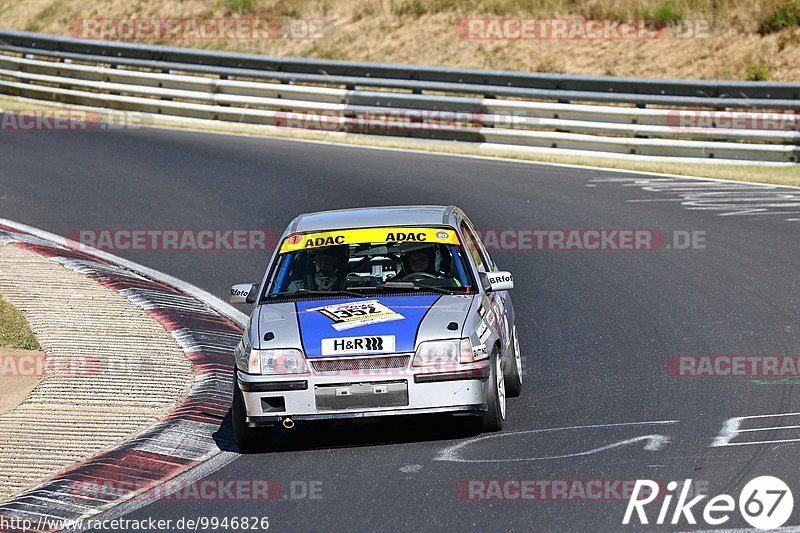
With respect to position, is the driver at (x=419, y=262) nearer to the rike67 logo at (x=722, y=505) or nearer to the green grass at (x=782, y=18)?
the rike67 logo at (x=722, y=505)

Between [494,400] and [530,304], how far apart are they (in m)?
4.26

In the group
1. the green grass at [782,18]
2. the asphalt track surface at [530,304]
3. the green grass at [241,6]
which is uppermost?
the green grass at [241,6]

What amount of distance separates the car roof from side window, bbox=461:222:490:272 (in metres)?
0.12

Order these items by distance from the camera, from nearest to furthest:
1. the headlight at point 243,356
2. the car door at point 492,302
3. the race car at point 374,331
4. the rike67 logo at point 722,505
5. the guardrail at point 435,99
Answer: the rike67 logo at point 722,505, the race car at point 374,331, the headlight at point 243,356, the car door at point 492,302, the guardrail at point 435,99

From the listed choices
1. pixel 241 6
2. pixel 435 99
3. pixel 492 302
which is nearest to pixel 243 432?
pixel 492 302

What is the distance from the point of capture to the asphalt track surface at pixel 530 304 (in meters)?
7.25

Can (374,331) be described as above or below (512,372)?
above

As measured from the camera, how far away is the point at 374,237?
9.48 m

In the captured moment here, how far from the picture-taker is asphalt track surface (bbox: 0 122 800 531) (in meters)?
7.25

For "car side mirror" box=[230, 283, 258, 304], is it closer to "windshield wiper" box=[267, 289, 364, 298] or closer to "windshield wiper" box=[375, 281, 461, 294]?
"windshield wiper" box=[267, 289, 364, 298]

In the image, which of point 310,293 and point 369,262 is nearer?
point 310,293

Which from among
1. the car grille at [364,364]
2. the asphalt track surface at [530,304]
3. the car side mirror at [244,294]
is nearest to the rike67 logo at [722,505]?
the asphalt track surface at [530,304]

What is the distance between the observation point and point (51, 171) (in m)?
19.3

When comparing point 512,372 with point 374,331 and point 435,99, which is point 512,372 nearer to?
point 374,331
